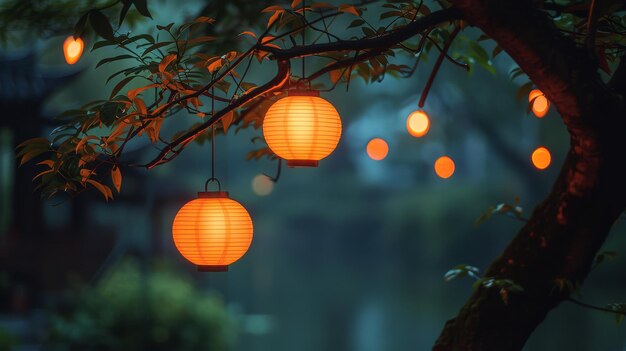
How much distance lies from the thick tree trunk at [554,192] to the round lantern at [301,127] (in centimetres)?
43

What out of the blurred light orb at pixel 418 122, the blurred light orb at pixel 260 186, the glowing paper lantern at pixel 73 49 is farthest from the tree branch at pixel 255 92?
the blurred light orb at pixel 260 186

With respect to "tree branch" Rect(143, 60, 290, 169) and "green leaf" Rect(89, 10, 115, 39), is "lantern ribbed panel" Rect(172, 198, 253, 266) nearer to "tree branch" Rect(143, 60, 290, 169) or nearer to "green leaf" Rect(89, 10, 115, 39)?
"tree branch" Rect(143, 60, 290, 169)

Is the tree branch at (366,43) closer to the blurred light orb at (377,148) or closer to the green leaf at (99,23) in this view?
the green leaf at (99,23)

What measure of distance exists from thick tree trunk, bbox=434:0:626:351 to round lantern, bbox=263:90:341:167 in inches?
16.9

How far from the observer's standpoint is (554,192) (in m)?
1.70

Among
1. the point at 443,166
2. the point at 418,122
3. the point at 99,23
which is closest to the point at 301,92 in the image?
the point at 99,23

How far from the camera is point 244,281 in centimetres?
1209

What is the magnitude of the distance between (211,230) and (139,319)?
479 cm

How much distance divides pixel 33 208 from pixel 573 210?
17.7 feet

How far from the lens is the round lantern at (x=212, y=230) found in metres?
1.79

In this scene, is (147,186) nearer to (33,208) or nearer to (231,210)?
(33,208)

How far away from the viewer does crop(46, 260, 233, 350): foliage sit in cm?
620

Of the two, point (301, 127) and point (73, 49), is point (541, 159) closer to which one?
point (73, 49)

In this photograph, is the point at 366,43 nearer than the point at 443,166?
Yes
